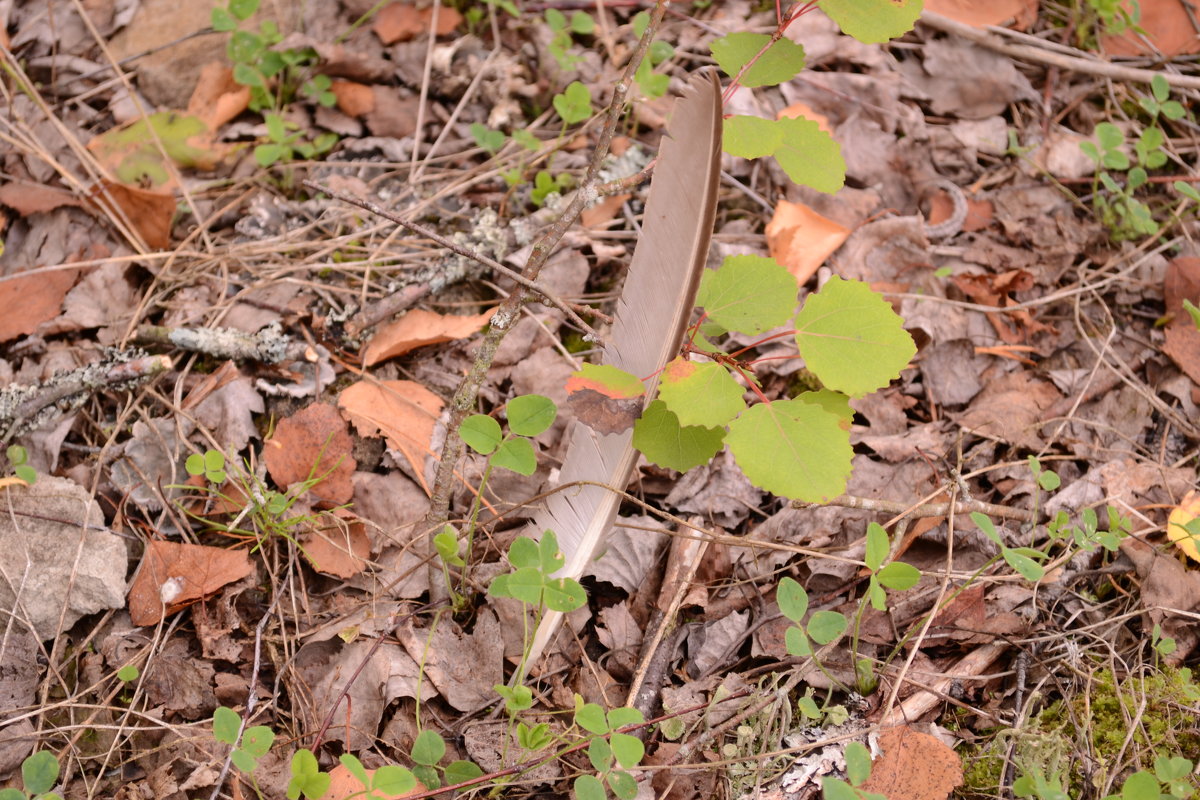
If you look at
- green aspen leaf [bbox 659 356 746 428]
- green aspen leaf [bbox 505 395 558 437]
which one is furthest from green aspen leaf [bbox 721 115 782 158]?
green aspen leaf [bbox 505 395 558 437]

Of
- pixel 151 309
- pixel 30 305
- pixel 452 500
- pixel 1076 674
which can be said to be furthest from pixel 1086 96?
pixel 30 305

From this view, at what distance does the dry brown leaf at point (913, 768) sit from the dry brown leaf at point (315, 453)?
1.40 m

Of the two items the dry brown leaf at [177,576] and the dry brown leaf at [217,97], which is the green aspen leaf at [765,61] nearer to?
the dry brown leaf at [177,576]

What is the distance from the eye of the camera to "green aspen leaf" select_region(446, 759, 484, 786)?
1.58 metres

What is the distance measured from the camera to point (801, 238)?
249cm

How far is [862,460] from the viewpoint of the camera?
2.16 m

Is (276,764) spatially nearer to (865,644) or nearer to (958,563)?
(865,644)

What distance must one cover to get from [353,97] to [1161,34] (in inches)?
118

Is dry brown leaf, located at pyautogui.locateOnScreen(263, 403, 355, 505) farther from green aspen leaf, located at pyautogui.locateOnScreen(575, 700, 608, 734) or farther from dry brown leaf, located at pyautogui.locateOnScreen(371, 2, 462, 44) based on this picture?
dry brown leaf, located at pyautogui.locateOnScreen(371, 2, 462, 44)

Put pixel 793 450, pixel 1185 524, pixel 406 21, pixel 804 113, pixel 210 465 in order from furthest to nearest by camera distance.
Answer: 1. pixel 406 21
2. pixel 804 113
3. pixel 210 465
4. pixel 1185 524
5. pixel 793 450

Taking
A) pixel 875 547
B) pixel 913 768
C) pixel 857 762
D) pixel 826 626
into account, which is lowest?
pixel 913 768

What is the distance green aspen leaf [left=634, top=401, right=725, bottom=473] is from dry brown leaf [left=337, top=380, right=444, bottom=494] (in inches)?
29.5

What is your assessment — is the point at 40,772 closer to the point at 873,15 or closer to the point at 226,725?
the point at 226,725

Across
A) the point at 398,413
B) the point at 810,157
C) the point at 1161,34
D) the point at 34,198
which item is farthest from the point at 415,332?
the point at 1161,34
